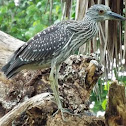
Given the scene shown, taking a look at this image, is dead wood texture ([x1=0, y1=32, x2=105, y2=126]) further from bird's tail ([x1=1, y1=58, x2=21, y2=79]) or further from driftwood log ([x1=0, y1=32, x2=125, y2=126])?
bird's tail ([x1=1, y1=58, x2=21, y2=79])

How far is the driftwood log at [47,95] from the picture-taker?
336cm

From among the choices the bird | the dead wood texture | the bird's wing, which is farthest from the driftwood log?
the bird's wing

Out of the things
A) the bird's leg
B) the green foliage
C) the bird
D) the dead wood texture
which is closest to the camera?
the dead wood texture

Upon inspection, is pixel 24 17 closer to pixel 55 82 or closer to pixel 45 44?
pixel 45 44

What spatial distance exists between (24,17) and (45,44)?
13.8 feet

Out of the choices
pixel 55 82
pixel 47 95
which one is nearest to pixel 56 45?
pixel 55 82

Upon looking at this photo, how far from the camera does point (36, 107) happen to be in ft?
10.8

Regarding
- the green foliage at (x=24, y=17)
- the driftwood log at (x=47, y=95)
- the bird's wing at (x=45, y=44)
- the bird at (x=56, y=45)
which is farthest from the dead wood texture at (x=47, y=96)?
the green foliage at (x=24, y=17)

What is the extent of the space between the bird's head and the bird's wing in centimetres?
26

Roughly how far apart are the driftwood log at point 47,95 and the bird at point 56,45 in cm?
19

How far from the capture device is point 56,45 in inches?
142

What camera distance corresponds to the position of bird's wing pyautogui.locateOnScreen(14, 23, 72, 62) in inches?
142

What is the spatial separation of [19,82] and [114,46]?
1.22 m

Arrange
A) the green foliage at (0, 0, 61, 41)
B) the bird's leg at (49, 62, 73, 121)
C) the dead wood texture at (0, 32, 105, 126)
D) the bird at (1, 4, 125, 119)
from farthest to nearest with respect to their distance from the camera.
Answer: the green foliage at (0, 0, 61, 41)
the bird at (1, 4, 125, 119)
the bird's leg at (49, 62, 73, 121)
the dead wood texture at (0, 32, 105, 126)
